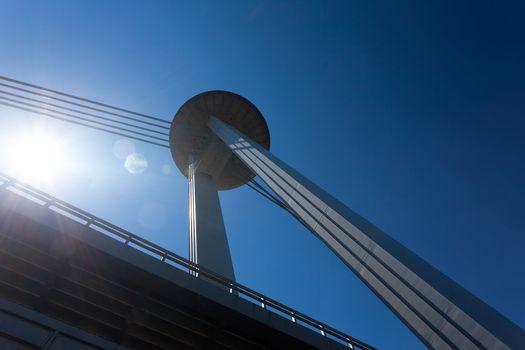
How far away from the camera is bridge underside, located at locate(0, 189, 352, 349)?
8273 mm

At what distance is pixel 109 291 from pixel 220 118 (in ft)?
75.1

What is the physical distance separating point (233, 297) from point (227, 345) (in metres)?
1.18

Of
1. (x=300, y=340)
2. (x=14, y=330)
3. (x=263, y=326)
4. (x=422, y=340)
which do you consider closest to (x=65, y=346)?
(x=14, y=330)

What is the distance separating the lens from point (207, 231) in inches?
830

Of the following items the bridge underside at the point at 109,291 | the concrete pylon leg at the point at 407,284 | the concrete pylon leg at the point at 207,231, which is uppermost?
the concrete pylon leg at the point at 207,231

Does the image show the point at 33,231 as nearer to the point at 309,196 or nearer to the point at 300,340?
the point at 300,340

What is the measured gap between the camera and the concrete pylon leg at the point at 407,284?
6430mm

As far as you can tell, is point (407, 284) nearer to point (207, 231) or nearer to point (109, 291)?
point (109, 291)

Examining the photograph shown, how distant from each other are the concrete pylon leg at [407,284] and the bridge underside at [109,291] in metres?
2.91

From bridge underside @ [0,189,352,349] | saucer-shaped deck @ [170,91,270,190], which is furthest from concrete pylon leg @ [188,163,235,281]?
bridge underside @ [0,189,352,349]

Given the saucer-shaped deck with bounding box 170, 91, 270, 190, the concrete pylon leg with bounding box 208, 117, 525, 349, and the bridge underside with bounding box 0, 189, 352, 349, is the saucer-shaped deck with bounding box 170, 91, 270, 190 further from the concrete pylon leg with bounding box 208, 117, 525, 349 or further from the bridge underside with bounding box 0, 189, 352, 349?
the bridge underside with bounding box 0, 189, 352, 349

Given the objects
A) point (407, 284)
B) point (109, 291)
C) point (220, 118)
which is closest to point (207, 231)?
point (220, 118)

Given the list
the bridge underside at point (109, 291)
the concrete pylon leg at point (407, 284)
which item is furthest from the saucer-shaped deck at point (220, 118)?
the bridge underside at point (109, 291)

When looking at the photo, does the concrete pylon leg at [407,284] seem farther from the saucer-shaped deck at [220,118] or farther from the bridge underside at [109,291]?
the saucer-shaped deck at [220,118]
